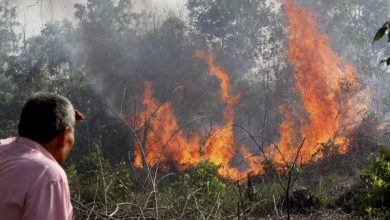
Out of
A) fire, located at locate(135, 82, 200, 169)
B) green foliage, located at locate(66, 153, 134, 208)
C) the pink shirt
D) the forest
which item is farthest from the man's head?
fire, located at locate(135, 82, 200, 169)

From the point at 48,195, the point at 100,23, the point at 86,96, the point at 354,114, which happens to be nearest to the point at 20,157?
the point at 48,195

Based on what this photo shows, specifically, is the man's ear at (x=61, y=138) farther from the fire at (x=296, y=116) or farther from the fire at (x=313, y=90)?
the fire at (x=313, y=90)

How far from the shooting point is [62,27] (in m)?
27.2

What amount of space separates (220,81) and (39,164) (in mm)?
21808

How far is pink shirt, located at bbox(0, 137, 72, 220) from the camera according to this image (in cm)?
186

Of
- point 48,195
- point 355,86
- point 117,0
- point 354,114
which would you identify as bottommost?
point 48,195

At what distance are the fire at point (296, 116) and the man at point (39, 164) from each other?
14.3 metres

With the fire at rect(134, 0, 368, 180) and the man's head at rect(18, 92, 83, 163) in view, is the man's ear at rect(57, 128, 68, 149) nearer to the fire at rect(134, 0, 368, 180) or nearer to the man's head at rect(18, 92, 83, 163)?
the man's head at rect(18, 92, 83, 163)

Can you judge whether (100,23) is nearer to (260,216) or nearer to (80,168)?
(80,168)

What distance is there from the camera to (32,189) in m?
1.88

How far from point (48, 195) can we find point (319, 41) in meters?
24.4

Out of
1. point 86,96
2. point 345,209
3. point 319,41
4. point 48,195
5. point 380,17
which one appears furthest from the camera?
point 380,17

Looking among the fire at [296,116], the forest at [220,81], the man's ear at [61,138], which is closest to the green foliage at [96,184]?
the forest at [220,81]

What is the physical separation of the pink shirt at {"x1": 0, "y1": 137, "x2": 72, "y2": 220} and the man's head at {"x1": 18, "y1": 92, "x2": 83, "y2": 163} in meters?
0.13
